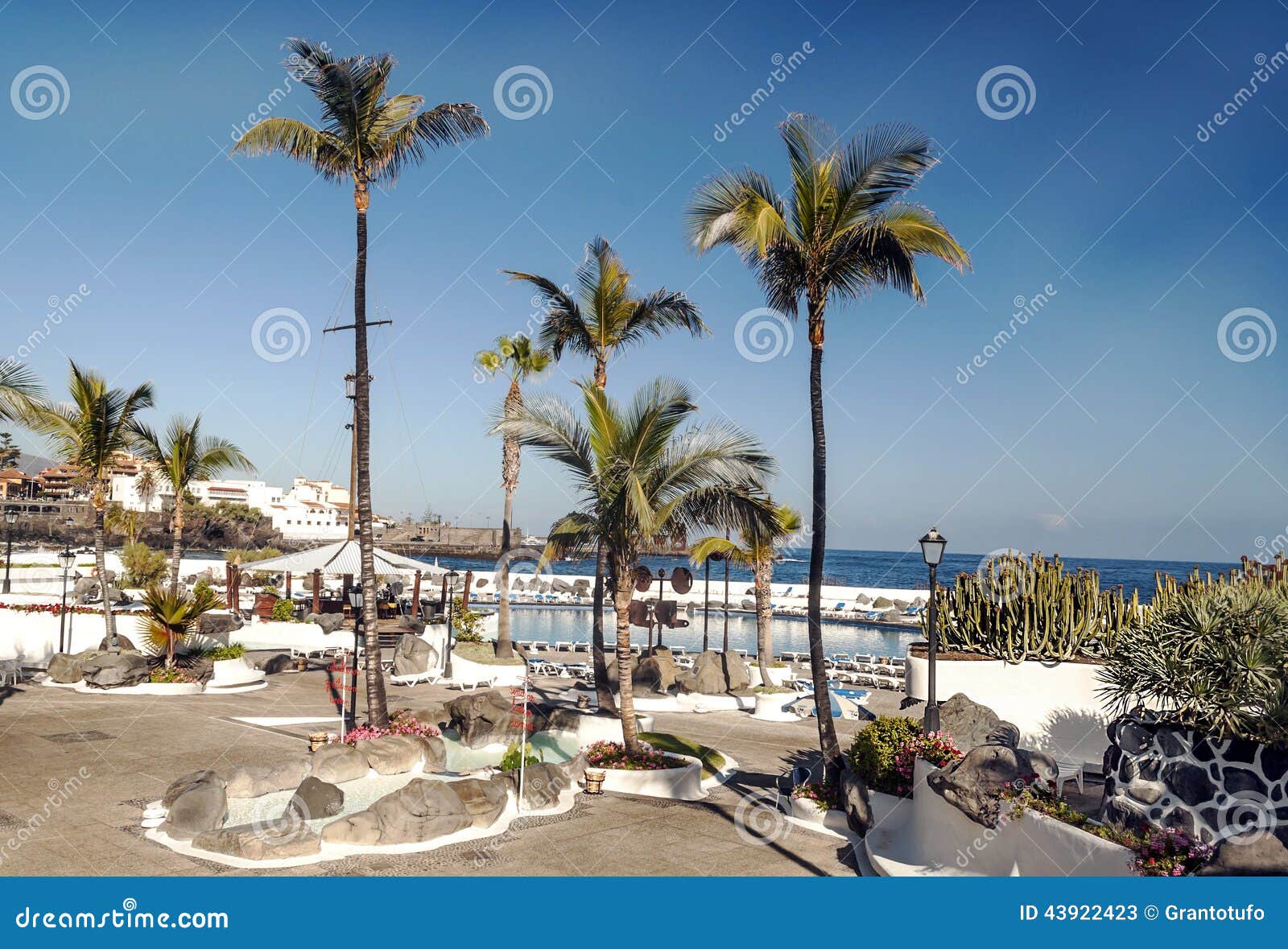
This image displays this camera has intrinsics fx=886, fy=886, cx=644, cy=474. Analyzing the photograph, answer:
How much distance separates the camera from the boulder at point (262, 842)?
957cm

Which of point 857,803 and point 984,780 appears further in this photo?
point 857,803

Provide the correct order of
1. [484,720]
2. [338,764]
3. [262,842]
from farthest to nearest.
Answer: [484,720] → [338,764] → [262,842]

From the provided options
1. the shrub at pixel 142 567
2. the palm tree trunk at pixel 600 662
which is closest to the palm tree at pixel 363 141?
the palm tree trunk at pixel 600 662

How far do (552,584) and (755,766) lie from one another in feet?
132

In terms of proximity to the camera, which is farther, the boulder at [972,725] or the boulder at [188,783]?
the boulder at [972,725]

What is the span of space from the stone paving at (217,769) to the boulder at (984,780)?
6.19ft

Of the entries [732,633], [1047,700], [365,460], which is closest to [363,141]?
[365,460]

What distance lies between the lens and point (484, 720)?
16.7 m

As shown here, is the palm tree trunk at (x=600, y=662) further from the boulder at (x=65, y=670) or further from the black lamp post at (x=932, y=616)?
the boulder at (x=65, y=670)

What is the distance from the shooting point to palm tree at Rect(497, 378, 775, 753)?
14289mm

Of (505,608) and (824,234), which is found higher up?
(824,234)

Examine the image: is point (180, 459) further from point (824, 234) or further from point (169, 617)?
point (824, 234)

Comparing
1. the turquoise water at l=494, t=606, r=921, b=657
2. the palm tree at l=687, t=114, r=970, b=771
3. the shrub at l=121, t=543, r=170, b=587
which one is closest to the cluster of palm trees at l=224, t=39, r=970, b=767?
the palm tree at l=687, t=114, r=970, b=771

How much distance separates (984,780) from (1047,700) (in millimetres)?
6688
